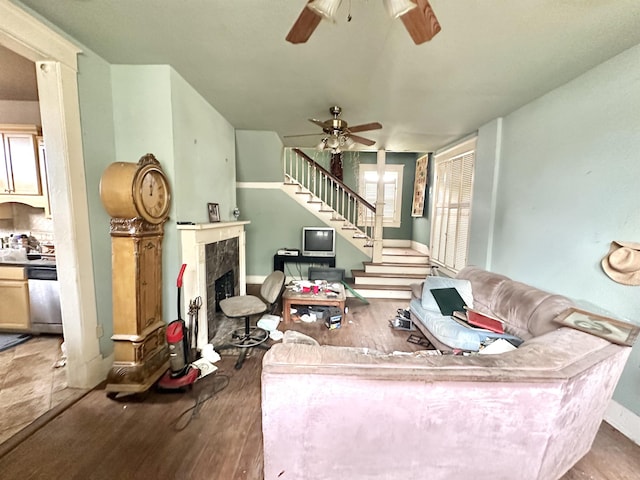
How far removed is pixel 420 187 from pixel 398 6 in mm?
5078

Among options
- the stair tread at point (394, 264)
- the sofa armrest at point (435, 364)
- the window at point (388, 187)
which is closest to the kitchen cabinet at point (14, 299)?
the sofa armrest at point (435, 364)

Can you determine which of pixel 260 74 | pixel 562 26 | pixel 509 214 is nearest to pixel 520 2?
pixel 562 26

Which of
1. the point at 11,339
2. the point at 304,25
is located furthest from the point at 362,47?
the point at 11,339

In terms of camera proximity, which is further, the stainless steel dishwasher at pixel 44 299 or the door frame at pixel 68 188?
the stainless steel dishwasher at pixel 44 299

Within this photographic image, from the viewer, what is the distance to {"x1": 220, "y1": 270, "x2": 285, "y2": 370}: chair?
246cm

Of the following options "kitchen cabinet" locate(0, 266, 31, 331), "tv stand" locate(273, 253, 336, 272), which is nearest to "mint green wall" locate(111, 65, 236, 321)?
"kitchen cabinet" locate(0, 266, 31, 331)

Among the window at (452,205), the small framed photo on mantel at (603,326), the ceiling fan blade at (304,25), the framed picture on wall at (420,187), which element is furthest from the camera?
the framed picture on wall at (420,187)

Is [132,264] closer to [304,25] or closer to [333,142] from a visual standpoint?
[304,25]

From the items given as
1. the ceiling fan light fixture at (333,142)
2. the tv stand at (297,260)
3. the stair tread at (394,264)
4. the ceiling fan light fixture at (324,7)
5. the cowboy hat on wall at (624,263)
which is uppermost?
the ceiling fan light fixture at (324,7)

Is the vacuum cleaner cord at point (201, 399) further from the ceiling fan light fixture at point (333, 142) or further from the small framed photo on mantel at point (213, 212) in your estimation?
the ceiling fan light fixture at point (333, 142)

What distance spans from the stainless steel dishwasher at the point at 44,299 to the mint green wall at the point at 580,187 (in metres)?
4.87

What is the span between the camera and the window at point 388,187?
6.33 meters

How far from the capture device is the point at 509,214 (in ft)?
9.87

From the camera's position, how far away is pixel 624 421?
173cm
